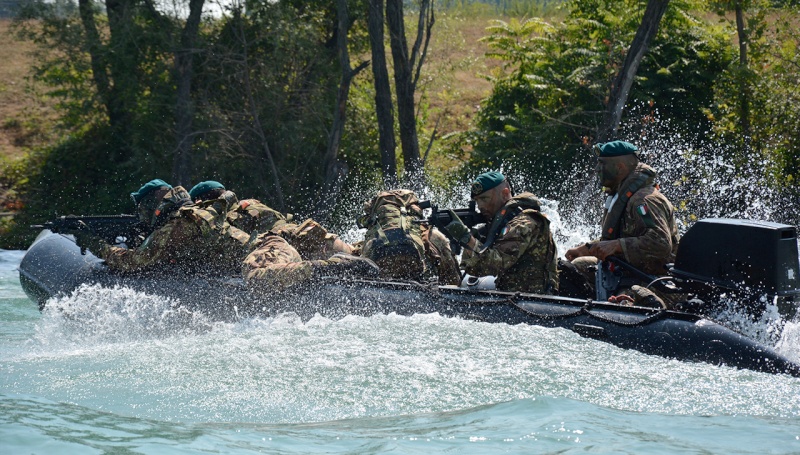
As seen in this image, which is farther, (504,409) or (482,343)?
(482,343)

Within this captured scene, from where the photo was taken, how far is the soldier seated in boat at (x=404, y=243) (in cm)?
704

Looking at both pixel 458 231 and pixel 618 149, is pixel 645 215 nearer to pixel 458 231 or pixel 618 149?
pixel 618 149

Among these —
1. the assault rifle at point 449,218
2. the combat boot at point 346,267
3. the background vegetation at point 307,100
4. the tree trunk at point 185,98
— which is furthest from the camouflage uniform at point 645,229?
the tree trunk at point 185,98

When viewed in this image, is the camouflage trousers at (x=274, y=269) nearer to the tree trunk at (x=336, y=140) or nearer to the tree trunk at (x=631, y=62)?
the tree trunk at (x=631, y=62)

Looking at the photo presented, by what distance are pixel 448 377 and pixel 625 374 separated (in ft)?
3.31

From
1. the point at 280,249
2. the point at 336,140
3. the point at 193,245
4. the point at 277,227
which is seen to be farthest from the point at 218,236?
the point at 336,140

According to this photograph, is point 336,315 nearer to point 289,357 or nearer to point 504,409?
point 289,357

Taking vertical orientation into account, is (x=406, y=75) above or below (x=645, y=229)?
above

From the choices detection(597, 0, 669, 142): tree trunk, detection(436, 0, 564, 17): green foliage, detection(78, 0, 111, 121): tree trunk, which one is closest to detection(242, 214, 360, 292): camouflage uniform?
detection(597, 0, 669, 142): tree trunk

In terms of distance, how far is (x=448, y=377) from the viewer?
221 inches

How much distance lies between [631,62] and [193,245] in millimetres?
8201

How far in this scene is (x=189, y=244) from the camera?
7.71 m

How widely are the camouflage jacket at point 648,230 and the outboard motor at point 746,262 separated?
58cm

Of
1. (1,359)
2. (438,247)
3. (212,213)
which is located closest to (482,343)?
(438,247)
